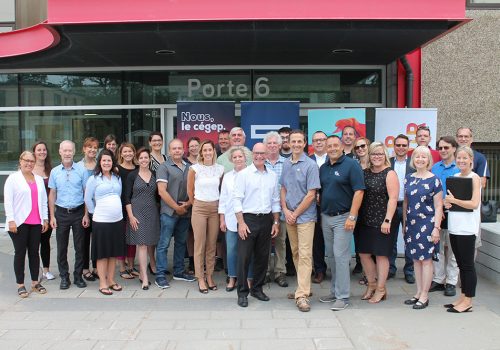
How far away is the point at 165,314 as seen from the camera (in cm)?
489

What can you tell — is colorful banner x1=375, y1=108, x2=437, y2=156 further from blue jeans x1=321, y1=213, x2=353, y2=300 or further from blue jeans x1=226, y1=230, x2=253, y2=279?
blue jeans x1=226, y1=230, x2=253, y2=279

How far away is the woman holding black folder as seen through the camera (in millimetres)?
4852

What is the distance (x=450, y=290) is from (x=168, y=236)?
332 cm

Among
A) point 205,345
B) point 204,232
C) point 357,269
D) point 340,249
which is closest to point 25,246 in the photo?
point 204,232

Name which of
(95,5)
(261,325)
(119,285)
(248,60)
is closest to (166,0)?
(95,5)

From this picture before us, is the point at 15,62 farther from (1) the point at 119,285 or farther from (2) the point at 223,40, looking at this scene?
(1) the point at 119,285

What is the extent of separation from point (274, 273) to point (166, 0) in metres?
3.67

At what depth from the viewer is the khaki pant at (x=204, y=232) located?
558 centimetres

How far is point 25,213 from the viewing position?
5402 mm

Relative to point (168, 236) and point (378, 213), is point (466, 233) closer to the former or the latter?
point (378, 213)

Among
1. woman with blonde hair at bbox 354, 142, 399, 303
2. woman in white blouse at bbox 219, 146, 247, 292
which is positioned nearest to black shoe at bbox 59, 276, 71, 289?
woman in white blouse at bbox 219, 146, 247, 292

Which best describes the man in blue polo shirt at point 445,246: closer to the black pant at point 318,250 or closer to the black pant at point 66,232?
the black pant at point 318,250

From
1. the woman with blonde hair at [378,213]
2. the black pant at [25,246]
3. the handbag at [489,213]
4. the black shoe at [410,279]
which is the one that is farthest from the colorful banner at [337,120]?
the black pant at [25,246]

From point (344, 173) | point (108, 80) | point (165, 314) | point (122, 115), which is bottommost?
point (165, 314)
